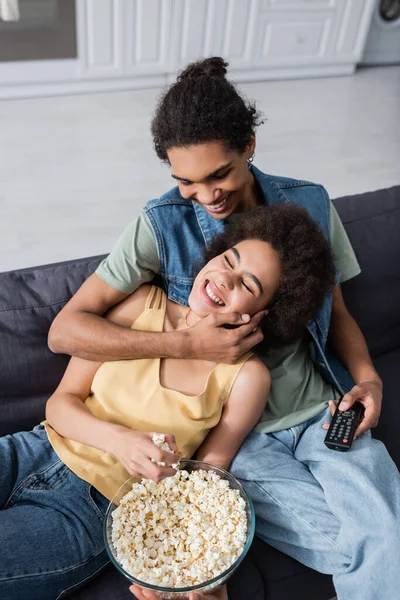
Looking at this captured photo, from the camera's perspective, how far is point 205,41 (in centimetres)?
452

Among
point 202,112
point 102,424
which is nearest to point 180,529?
point 102,424

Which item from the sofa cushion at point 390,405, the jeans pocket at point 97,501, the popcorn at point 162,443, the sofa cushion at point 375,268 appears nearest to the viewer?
the popcorn at point 162,443

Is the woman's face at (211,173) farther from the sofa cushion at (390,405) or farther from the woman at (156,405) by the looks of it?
the sofa cushion at (390,405)

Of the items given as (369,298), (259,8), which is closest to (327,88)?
(259,8)

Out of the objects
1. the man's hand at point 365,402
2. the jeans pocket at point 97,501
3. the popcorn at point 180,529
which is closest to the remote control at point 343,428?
the man's hand at point 365,402

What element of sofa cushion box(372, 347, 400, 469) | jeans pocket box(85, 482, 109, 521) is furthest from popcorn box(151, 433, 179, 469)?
sofa cushion box(372, 347, 400, 469)

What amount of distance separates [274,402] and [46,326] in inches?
23.3

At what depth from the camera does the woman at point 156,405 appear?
4.62ft

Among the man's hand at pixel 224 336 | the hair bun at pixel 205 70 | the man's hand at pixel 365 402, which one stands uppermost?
the hair bun at pixel 205 70

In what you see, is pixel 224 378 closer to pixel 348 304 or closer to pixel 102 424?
pixel 102 424

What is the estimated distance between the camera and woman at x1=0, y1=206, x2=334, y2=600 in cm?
141

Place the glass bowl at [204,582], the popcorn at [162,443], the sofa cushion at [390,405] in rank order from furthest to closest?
the sofa cushion at [390,405], the popcorn at [162,443], the glass bowl at [204,582]

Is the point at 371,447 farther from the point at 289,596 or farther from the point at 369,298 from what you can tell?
the point at 369,298

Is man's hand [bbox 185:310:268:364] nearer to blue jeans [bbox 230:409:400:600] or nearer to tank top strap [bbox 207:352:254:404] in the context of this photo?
tank top strap [bbox 207:352:254:404]
